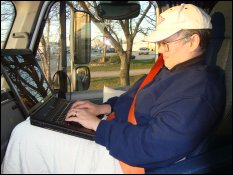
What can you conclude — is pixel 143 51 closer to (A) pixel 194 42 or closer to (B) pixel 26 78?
→ (B) pixel 26 78

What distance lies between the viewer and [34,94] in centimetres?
226

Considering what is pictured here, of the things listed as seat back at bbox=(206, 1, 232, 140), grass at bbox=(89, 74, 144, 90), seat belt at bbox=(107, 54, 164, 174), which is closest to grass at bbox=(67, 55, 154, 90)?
grass at bbox=(89, 74, 144, 90)

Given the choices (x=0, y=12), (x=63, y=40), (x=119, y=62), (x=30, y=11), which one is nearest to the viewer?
(x=30, y=11)

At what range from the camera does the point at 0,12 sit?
8.24 feet

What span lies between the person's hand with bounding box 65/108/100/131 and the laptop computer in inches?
1.1

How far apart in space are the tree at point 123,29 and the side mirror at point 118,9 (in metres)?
0.13

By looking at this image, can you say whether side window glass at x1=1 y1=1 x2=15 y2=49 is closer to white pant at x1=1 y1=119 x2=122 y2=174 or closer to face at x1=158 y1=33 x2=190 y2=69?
white pant at x1=1 y1=119 x2=122 y2=174

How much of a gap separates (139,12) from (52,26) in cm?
68

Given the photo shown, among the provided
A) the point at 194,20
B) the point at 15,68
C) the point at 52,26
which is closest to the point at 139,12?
the point at 52,26

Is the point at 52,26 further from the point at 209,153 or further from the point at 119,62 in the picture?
the point at 209,153

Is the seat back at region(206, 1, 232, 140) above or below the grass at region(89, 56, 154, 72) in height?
above

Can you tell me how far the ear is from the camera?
5.86ft

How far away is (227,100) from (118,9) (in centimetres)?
97

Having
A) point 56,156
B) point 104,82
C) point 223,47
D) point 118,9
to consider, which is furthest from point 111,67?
point 56,156
